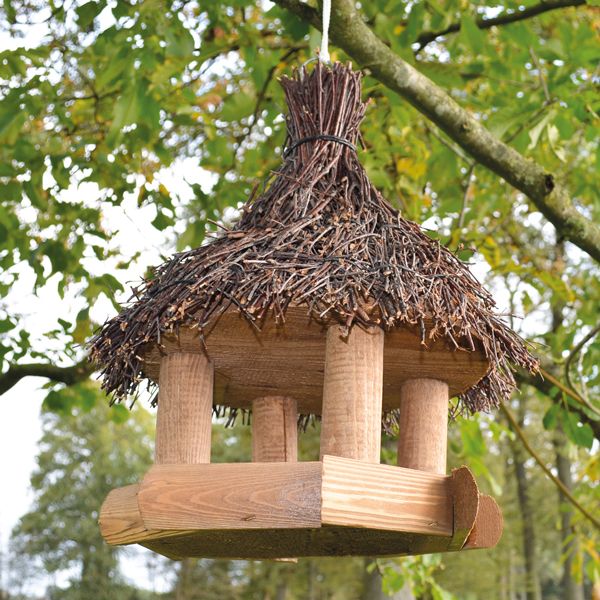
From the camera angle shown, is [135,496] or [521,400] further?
[521,400]

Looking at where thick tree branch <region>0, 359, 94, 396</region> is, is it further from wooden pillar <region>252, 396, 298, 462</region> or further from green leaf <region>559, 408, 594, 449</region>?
green leaf <region>559, 408, 594, 449</region>

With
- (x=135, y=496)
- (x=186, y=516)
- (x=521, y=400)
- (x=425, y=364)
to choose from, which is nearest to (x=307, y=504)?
(x=186, y=516)

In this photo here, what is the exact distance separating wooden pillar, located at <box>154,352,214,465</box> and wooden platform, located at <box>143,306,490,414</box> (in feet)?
0.13

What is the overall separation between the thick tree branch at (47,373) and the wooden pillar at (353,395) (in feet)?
9.37

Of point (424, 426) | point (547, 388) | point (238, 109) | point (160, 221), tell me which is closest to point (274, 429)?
point (424, 426)

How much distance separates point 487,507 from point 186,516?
633 millimetres

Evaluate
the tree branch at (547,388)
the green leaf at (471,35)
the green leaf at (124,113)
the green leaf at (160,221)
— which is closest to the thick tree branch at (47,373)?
the green leaf at (160,221)

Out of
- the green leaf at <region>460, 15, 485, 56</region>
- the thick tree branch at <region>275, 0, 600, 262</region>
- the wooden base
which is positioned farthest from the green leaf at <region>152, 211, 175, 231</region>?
the wooden base

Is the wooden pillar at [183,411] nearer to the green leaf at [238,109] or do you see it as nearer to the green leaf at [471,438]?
the green leaf at [238,109]

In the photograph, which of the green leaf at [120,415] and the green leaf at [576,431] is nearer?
the green leaf at [576,431]

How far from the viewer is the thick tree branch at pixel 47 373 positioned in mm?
3988

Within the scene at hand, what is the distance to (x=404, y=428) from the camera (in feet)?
5.32

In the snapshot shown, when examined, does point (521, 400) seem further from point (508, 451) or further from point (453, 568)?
point (453, 568)

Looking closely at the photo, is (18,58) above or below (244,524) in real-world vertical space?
above
